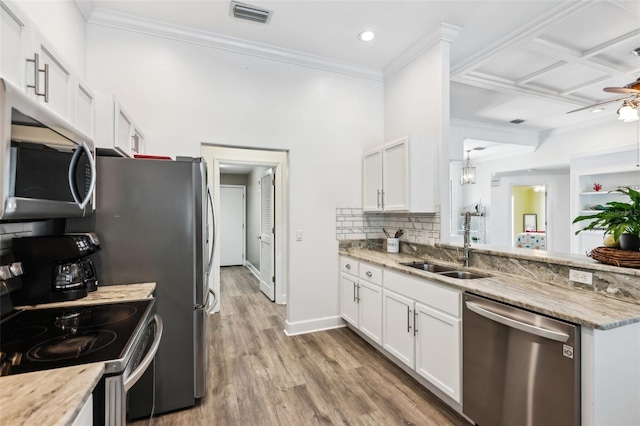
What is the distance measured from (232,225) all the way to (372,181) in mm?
4904

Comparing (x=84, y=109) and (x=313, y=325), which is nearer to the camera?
(x=84, y=109)

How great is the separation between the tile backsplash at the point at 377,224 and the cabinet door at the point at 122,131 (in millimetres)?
2154

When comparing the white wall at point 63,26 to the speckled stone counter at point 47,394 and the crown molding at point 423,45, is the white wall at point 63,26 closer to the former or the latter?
the speckled stone counter at point 47,394

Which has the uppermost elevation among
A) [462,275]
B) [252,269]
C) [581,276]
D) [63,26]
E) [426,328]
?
[63,26]

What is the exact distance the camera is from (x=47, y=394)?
2.67ft

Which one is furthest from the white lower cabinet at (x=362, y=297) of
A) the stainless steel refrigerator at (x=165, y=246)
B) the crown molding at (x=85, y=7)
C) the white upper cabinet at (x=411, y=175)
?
the crown molding at (x=85, y=7)

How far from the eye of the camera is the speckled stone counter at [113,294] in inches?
62.7

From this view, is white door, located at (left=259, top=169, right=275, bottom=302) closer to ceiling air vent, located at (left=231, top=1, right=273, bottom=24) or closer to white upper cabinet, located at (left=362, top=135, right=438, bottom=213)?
white upper cabinet, located at (left=362, top=135, right=438, bottom=213)

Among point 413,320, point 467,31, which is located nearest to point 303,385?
point 413,320

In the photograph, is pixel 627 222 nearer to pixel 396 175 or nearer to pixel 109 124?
pixel 396 175

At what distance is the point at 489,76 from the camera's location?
385cm

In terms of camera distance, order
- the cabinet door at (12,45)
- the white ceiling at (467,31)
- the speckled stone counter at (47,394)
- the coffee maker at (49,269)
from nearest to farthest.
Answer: the speckled stone counter at (47,394) → the cabinet door at (12,45) → the coffee maker at (49,269) → the white ceiling at (467,31)

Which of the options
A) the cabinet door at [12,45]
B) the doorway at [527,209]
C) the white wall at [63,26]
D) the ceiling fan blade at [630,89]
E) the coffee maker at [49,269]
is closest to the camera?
the cabinet door at [12,45]

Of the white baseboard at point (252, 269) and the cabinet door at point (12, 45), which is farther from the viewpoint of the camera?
the white baseboard at point (252, 269)
